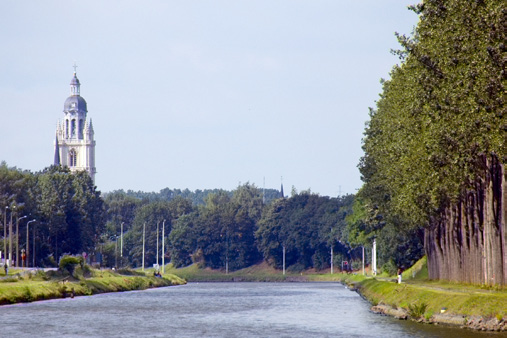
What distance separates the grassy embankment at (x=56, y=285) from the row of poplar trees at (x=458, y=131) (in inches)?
1400

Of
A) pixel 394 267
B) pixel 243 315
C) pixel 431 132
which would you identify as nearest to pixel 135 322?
pixel 243 315

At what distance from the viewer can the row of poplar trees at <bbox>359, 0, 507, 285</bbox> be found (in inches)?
2205

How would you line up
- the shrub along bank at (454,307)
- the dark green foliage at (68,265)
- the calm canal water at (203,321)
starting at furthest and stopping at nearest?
the dark green foliage at (68,265) → the calm canal water at (203,321) → the shrub along bank at (454,307)

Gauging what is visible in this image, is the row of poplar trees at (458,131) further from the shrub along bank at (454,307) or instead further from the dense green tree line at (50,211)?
the dense green tree line at (50,211)

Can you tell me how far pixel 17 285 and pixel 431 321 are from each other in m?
50.1

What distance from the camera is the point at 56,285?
107250mm

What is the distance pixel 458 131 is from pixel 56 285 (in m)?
60.2

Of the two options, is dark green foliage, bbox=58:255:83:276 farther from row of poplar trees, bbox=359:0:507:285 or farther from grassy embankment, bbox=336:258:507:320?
row of poplar trees, bbox=359:0:507:285

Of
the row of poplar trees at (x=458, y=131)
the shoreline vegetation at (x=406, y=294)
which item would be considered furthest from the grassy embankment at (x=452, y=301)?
the row of poplar trees at (x=458, y=131)

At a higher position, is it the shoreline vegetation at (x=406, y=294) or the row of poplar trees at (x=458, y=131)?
the row of poplar trees at (x=458, y=131)

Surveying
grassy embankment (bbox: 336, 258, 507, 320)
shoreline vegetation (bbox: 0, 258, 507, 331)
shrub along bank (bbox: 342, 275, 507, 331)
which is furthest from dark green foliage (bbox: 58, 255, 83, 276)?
shrub along bank (bbox: 342, 275, 507, 331)

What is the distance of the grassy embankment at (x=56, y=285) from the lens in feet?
299

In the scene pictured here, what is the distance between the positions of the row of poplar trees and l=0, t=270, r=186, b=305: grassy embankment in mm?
35548

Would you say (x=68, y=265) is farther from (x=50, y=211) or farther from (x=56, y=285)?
(x=50, y=211)
